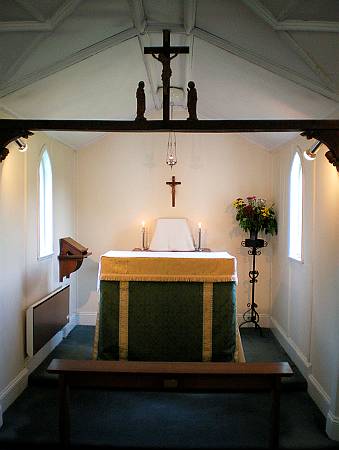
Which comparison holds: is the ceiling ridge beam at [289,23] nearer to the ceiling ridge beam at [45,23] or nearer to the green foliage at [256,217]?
the ceiling ridge beam at [45,23]

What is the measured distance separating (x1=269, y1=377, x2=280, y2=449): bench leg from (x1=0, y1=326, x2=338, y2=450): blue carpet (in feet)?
0.45

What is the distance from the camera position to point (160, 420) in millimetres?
3588

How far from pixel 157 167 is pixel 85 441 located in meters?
3.90

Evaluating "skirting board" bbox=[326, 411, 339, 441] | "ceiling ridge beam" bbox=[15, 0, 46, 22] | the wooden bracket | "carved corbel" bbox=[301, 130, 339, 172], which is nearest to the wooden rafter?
"carved corbel" bbox=[301, 130, 339, 172]

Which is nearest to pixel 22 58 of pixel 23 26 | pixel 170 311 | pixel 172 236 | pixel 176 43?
pixel 23 26

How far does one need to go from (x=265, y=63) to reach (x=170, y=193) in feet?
10.0

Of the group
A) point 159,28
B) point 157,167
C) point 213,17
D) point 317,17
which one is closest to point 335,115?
point 317,17

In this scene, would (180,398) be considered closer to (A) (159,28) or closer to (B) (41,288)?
(B) (41,288)

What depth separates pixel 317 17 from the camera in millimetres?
2820

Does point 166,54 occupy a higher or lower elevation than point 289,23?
lower

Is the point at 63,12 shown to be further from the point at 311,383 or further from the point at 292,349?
the point at 292,349

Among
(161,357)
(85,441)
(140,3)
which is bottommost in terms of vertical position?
(85,441)

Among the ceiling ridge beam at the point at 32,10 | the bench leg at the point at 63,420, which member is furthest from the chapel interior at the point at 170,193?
the bench leg at the point at 63,420

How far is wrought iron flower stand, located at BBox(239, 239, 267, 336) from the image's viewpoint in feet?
18.8
